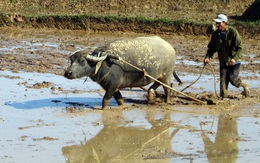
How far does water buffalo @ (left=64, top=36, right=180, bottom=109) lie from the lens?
10211mm

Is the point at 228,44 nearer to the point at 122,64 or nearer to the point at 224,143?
the point at 122,64

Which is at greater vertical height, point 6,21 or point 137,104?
point 137,104

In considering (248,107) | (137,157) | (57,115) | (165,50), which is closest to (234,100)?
(248,107)

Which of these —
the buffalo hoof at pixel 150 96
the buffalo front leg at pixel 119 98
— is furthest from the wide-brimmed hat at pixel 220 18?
the buffalo front leg at pixel 119 98

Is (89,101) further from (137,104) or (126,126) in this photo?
(126,126)

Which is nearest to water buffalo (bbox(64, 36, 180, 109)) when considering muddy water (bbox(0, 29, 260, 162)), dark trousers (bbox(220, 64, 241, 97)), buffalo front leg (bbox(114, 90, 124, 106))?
buffalo front leg (bbox(114, 90, 124, 106))

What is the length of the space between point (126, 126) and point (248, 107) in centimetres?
237

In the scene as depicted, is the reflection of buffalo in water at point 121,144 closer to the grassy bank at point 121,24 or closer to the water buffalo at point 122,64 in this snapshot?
the water buffalo at point 122,64

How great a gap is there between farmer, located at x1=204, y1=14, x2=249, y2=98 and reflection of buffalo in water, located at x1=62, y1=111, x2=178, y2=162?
73.3 inches

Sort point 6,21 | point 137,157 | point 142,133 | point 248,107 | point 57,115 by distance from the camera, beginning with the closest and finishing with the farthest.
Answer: point 137,157 → point 142,133 → point 57,115 → point 248,107 → point 6,21

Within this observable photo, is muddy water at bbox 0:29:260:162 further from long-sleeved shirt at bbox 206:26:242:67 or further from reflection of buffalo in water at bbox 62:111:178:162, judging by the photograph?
long-sleeved shirt at bbox 206:26:242:67

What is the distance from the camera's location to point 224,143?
340 inches

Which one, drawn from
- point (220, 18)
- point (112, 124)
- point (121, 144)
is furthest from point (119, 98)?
point (121, 144)

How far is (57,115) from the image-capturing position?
1012 centimetres
